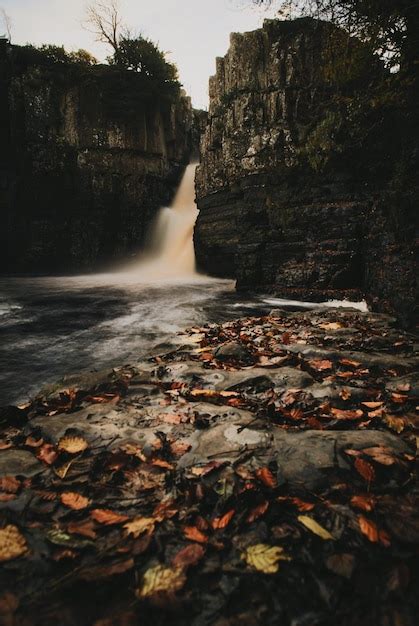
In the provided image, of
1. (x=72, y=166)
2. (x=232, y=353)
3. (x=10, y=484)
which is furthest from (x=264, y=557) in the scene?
(x=72, y=166)

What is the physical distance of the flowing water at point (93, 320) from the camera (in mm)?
4168

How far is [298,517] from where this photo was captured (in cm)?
138

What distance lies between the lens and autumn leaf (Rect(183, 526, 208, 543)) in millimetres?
1315

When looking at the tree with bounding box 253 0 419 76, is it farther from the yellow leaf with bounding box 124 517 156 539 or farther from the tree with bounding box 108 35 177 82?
the tree with bounding box 108 35 177 82

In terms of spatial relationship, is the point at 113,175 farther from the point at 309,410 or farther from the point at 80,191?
the point at 309,410

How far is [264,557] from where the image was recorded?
1223 mm

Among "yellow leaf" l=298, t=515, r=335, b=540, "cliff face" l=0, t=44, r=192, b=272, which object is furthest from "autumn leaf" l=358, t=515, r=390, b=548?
"cliff face" l=0, t=44, r=192, b=272

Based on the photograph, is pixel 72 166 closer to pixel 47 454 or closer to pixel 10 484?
pixel 47 454

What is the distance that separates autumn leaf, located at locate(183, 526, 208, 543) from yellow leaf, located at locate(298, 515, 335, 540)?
0.39 metres

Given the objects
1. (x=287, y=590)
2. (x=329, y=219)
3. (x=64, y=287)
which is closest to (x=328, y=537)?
(x=287, y=590)

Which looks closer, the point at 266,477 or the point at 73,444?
the point at 266,477

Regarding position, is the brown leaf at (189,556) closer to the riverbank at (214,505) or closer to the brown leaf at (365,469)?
the riverbank at (214,505)

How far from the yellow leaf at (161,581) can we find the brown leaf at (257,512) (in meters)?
0.34

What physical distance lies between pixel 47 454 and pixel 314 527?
56.0 inches
